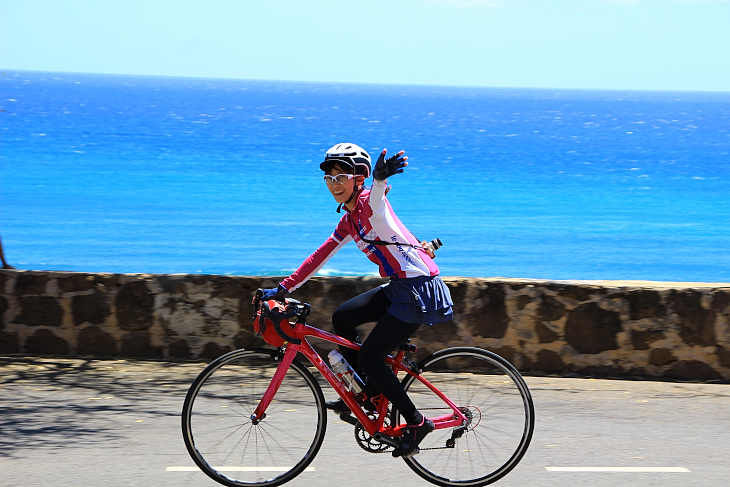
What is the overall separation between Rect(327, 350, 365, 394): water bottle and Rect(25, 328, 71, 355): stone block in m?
3.96

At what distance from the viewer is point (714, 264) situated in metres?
37.0

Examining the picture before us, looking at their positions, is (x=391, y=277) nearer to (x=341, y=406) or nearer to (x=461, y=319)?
(x=341, y=406)

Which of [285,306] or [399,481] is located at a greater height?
[285,306]

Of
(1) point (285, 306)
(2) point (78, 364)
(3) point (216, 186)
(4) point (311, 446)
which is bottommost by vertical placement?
(3) point (216, 186)

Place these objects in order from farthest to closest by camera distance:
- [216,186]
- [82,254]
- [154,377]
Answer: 1. [216,186]
2. [82,254]
3. [154,377]

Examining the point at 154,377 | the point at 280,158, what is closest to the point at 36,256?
the point at 154,377

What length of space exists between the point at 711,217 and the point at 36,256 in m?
37.7

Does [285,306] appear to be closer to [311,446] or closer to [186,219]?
[311,446]

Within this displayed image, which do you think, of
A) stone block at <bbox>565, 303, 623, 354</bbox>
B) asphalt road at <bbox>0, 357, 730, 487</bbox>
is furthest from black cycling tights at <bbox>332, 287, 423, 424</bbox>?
stone block at <bbox>565, 303, 623, 354</bbox>

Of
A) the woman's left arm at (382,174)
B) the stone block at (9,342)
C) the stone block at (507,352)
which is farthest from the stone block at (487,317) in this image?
the stone block at (9,342)

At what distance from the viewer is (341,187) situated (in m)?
4.79

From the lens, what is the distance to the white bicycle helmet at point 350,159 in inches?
188

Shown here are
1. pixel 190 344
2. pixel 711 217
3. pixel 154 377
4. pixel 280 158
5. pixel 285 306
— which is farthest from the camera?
pixel 280 158

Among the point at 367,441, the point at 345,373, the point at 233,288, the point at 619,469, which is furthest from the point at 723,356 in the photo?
the point at 233,288
